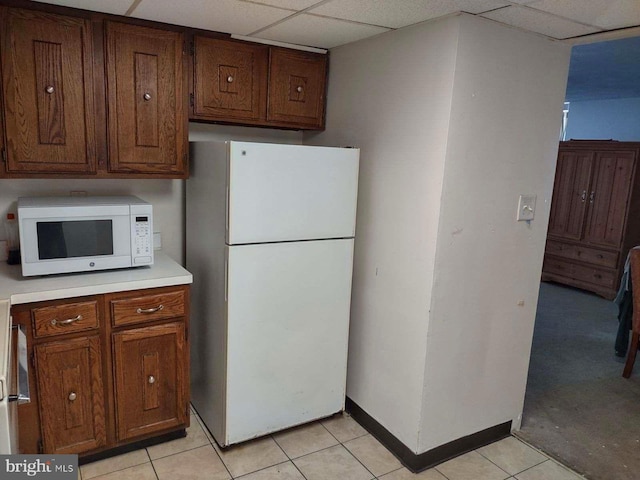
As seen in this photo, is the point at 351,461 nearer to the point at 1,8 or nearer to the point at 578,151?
the point at 1,8

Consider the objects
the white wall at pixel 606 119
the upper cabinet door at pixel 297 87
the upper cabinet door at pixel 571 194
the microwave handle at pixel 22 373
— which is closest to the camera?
the microwave handle at pixel 22 373

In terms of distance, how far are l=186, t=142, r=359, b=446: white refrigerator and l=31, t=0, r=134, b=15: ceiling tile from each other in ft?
2.16

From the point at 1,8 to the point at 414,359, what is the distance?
228 centimetres

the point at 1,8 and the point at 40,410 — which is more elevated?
the point at 1,8

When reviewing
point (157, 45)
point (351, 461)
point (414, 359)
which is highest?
point (157, 45)

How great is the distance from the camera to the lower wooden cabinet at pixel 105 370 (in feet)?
6.70

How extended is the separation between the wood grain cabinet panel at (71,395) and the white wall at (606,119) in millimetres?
6517

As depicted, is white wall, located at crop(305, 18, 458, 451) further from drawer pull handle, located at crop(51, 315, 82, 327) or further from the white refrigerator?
→ drawer pull handle, located at crop(51, 315, 82, 327)

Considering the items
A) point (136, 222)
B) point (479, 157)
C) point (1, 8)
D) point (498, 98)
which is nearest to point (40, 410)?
point (136, 222)

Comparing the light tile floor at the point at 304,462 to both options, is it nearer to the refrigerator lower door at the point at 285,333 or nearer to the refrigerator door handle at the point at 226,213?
the refrigerator lower door at the point at 285,333

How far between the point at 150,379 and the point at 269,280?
2.37ft

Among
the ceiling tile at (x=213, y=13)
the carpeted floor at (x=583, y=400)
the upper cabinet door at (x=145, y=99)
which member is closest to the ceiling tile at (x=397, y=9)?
the ceiling tile at (x=213, y=13)

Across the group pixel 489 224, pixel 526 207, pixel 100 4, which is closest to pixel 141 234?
pixel 100 4

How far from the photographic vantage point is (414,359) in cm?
230
